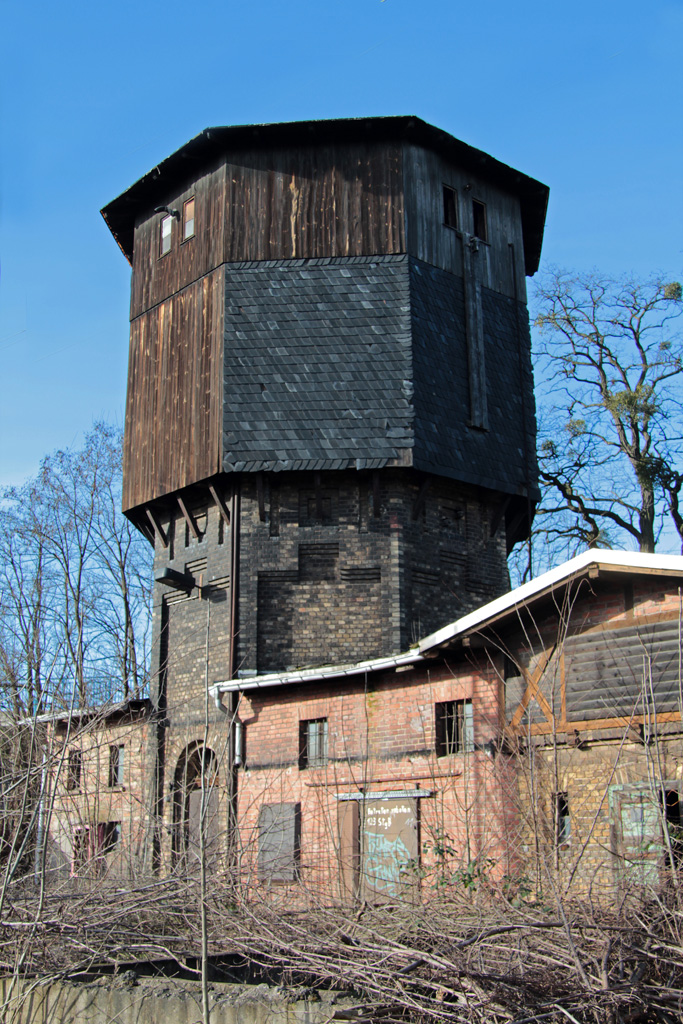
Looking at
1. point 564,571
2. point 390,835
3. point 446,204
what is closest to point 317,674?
point 390,835

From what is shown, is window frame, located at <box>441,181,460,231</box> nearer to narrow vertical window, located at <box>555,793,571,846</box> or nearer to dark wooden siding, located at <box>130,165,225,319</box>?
dark wooden siding, located at <box>130,165,225,319</box>

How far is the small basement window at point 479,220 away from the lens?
20.0 meters

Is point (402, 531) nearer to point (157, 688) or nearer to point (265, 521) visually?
point (265, 521)

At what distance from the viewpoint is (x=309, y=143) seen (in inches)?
744

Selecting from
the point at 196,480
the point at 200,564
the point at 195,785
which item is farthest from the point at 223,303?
the point at 195,785

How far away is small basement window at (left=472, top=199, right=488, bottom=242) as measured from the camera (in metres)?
20.0

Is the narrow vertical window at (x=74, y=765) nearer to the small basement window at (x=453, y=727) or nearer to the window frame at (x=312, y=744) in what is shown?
the window frame at (x=312, y=744)

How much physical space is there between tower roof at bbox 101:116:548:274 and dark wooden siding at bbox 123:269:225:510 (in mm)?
2511

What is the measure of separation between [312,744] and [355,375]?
645 centimetres

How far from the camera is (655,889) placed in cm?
604

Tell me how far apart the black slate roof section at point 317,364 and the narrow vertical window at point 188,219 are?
70.1 inches

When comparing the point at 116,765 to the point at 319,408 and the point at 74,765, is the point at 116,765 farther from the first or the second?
the point at 74,765

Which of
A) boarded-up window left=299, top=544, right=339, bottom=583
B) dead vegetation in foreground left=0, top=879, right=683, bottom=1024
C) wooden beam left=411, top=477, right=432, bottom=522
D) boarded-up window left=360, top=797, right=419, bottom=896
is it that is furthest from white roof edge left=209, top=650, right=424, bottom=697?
dead vegetation in foreground left=0, top=879, right=683, bottom=1024

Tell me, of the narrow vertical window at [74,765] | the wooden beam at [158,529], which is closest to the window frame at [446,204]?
the wooden beam at [158,529]
